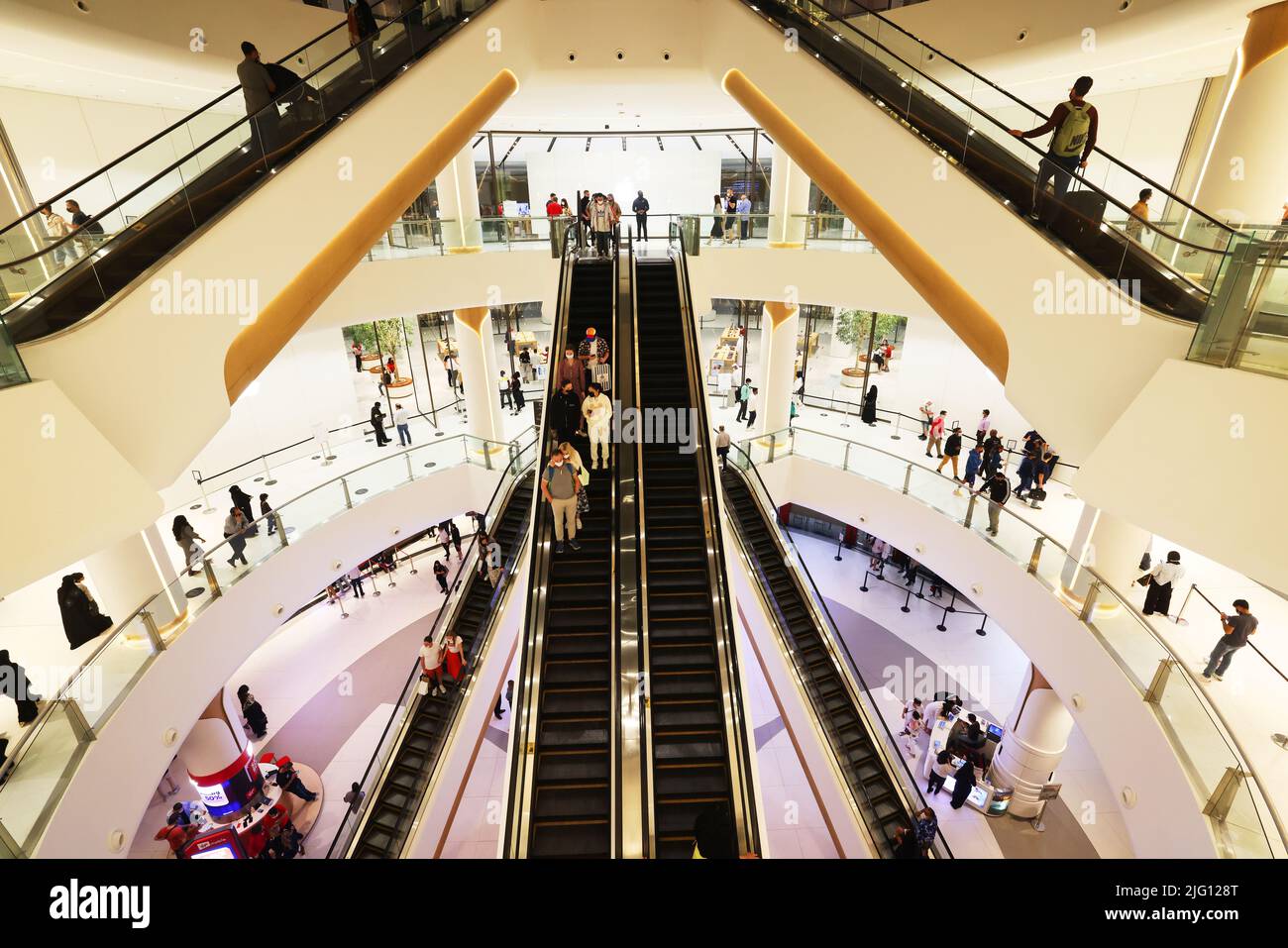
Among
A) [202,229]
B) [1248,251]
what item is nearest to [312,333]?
[202,229]

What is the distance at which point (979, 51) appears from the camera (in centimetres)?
1153

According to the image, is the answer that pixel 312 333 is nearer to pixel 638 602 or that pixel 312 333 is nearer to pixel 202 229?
pixel 202 229

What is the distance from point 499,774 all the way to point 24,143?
14.8 meters

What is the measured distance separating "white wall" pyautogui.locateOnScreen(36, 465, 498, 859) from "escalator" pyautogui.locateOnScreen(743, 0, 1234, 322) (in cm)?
1118

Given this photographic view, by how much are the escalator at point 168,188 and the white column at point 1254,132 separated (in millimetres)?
10627

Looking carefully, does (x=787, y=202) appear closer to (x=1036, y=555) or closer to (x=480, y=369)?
(x=480, y=369)

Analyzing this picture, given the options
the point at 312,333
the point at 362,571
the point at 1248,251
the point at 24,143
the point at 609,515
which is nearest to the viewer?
the point at 1248,251

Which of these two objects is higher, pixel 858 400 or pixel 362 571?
→ pixel 858 400

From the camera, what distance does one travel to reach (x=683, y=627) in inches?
320

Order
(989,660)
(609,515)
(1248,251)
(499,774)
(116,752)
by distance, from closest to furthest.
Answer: (1248,251) → (116,752) → (609,515) → (499,774) → (989,660)

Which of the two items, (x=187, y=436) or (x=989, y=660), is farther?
(x=989, y=660)

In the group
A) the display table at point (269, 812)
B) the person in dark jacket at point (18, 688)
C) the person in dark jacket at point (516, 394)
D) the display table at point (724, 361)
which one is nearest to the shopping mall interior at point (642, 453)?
the person in dark jacket at point (18, 688)

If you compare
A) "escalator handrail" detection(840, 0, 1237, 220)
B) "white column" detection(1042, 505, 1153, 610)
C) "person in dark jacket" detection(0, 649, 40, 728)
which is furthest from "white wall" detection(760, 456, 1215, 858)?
"person in dark jacket" detection(0, 649, 40, 728)

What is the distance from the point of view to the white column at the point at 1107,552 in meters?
8.97
